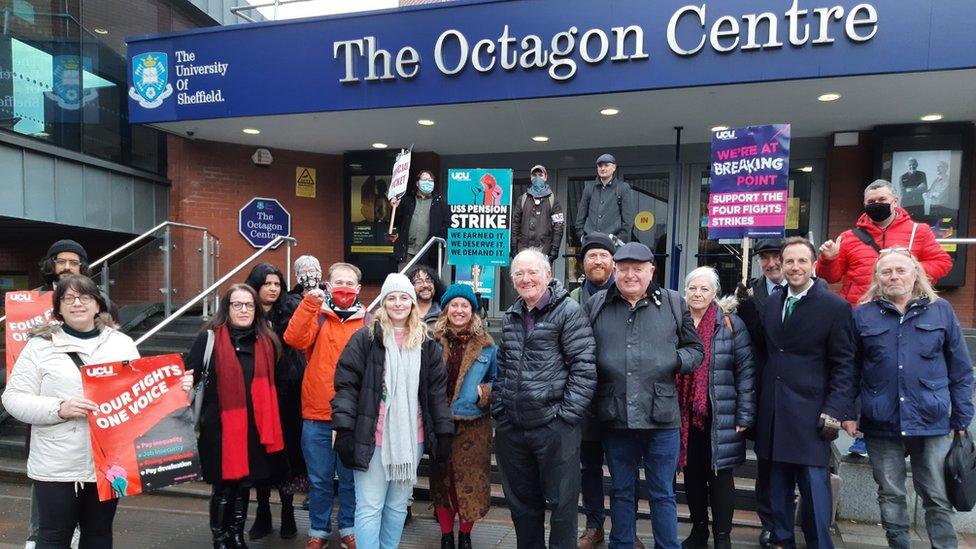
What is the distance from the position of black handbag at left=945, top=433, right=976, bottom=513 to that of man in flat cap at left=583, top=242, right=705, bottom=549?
1.44 m

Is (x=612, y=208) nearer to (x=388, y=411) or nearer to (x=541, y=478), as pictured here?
(x=541, y=478)

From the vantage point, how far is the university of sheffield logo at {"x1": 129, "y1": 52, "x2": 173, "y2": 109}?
7730 mm

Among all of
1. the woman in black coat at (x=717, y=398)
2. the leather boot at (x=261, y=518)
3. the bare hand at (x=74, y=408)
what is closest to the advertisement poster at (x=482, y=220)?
the woman in black coat at (x=717, y=398)

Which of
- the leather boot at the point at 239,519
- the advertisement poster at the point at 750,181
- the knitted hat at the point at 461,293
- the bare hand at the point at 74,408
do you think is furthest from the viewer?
the advertisement poster at the point at 750,181

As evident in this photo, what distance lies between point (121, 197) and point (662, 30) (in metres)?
7.54

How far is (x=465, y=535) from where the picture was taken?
3.71 metres

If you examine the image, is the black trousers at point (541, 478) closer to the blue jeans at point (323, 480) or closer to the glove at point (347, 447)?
the glove at point (347, 447)

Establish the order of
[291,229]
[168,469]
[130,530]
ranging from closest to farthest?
1. [168,469]
2. [130,530]
3. [291,229]

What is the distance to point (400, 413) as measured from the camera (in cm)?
321

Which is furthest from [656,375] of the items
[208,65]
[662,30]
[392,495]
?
[208,65]

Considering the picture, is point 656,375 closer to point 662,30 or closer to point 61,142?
point 662,30

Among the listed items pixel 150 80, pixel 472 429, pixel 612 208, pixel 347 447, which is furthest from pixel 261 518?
pixel 150 80

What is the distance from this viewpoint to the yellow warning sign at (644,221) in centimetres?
862

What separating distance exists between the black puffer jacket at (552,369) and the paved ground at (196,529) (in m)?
1.34
